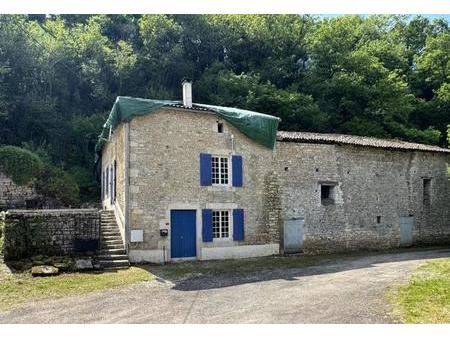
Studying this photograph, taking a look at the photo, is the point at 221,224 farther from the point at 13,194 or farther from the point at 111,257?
the point at 13,194

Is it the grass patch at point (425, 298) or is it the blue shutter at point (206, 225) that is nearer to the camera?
the grass patch at point (425, 298)

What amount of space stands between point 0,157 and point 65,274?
38.7ft

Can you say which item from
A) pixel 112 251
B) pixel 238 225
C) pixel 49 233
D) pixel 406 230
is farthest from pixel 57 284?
pixel 406 230

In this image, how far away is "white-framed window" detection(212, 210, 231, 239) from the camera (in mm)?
15141

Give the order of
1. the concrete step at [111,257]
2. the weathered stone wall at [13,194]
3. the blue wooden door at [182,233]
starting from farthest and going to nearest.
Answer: the weathered stone wall at [13,194], the blue wooden door at [182,233], the concrete step at [111,257]

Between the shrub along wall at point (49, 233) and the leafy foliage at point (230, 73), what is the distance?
11.8m

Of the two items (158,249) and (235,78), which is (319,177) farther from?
(235,78)

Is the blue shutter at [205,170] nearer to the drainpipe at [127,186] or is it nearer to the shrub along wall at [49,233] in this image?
the drainpipe at [127,186]

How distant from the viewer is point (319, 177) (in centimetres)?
1698

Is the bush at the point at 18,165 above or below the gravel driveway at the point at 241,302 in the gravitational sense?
above

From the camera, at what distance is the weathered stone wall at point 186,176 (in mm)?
13938

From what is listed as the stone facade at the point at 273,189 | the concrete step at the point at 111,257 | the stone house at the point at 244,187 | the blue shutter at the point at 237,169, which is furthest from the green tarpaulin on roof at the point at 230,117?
the concrete step at the point at 111,257
